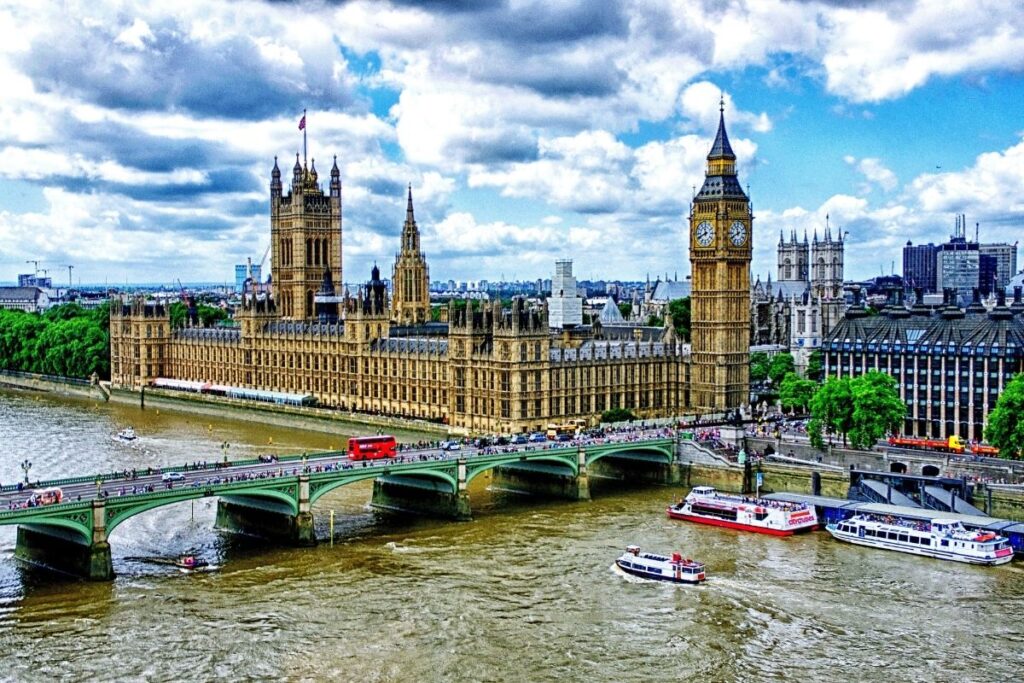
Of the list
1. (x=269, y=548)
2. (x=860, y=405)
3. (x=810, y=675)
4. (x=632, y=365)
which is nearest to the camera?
(x=810, y=675)

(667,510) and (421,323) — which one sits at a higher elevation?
(421,323)

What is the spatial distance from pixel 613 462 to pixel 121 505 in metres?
40.6

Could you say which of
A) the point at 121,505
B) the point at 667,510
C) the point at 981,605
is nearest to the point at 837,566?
the point at 981,605

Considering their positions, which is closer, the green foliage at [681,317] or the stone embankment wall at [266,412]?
the stone embankment wall at [266,412]

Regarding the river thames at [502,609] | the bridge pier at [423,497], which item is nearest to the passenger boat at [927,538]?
the river thames at [502,609]

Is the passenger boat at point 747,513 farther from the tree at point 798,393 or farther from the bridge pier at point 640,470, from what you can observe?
the tree at point 798,393

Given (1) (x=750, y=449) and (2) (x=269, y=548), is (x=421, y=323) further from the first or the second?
(2) (x=269, y=548)

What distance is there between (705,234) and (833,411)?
2846 cm

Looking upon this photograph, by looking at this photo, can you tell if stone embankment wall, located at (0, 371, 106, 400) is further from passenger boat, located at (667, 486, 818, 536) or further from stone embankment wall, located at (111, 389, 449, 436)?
passenger boat, located at (667, 486, 818, 536)

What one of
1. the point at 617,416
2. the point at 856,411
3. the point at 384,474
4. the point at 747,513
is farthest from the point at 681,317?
the point at 384,474

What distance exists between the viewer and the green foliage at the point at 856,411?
89938mm

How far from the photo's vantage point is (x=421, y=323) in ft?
492

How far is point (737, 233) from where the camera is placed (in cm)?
11525

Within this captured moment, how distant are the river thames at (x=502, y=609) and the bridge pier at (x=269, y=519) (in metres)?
1.17
